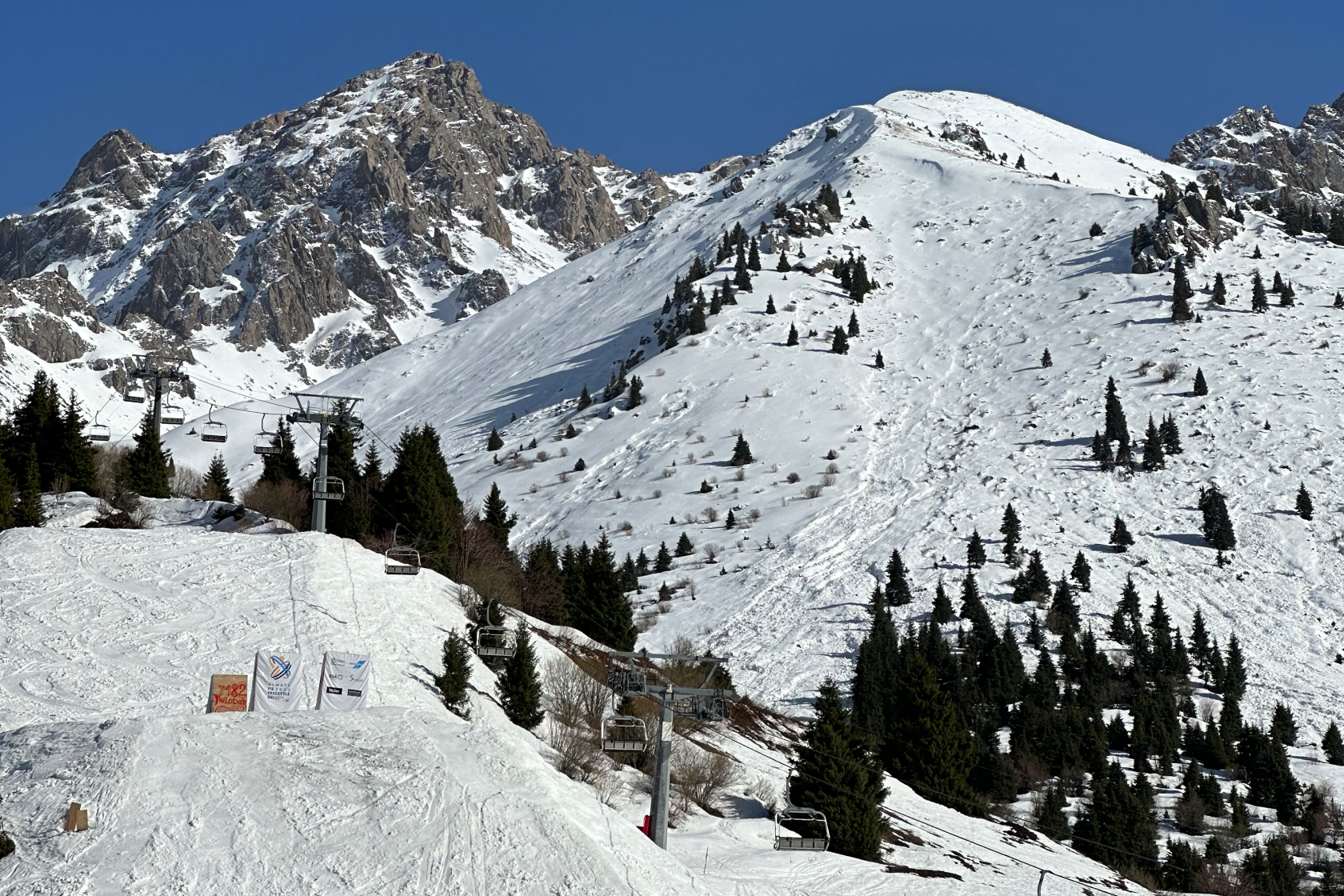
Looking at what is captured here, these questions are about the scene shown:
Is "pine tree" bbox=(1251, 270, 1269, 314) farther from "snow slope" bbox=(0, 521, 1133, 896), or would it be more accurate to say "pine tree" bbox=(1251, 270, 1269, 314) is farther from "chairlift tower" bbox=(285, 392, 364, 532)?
"chairlift tower" bbox=(285, 392, 364, 532)

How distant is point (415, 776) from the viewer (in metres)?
27.5

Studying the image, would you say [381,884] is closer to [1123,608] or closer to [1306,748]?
[1306,748]

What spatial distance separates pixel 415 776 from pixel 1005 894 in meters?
17.7

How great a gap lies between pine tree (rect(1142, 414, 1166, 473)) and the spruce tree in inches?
2834

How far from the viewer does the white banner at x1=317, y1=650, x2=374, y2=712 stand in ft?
108

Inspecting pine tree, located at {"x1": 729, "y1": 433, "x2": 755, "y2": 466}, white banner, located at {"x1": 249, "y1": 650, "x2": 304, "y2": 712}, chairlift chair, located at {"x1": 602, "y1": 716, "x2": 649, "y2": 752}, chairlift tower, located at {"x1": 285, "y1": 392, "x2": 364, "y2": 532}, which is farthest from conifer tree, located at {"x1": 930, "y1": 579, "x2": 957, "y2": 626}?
white banner, located at {"x1": 249, "y1": 650, "x2": 304, "y2": 712}

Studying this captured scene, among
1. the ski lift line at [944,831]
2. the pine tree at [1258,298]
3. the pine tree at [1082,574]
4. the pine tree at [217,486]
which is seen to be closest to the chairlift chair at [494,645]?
the ski lift line at [944,831]

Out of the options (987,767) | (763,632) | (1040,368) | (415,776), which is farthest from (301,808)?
(1040,368)

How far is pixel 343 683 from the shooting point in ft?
108

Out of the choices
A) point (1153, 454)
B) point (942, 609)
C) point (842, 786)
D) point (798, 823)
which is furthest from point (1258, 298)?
point (798, 823)

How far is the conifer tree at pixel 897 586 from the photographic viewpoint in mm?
82188

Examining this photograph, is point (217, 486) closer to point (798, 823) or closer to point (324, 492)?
point (324, 492)

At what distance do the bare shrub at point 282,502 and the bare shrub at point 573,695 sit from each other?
24663mm

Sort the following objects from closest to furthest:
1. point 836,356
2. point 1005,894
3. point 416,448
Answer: point 1005,894 < point 416,448 < point 836,356
